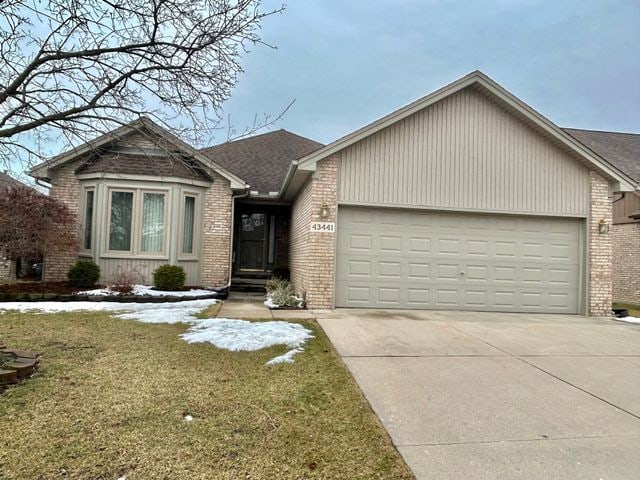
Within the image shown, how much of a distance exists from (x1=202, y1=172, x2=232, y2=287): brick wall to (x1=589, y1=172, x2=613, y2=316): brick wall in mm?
8993

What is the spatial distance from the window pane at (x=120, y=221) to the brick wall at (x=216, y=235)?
6.09 ft

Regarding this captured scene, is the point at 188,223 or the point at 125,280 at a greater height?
the point at 188,223

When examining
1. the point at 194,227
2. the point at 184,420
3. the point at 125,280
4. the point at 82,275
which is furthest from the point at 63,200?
the point at 184,420

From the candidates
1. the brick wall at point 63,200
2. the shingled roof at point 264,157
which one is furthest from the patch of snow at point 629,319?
the brick wall at point 63,200

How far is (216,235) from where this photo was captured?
35.1ft

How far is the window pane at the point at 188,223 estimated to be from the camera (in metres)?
10.4

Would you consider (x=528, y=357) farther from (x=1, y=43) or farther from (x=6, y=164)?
(x=1, y=43)

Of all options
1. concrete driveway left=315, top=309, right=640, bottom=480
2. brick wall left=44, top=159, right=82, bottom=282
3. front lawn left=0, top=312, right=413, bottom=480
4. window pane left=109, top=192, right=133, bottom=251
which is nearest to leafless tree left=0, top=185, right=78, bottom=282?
brick wall left=44, top=159, right=82, bottom=282

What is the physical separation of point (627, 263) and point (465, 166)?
868 cm

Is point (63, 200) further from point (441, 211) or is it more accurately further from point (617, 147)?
point (617, 147)

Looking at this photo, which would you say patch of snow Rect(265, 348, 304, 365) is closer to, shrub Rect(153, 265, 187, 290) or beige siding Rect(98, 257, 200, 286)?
shrub Rect(153, 265, 187, 290)

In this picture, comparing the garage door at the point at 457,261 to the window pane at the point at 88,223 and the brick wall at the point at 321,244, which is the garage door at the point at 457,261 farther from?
the window pane at the point at 88,223

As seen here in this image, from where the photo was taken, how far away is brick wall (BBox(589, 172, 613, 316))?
30.2 ft

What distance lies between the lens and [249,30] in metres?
4.54
